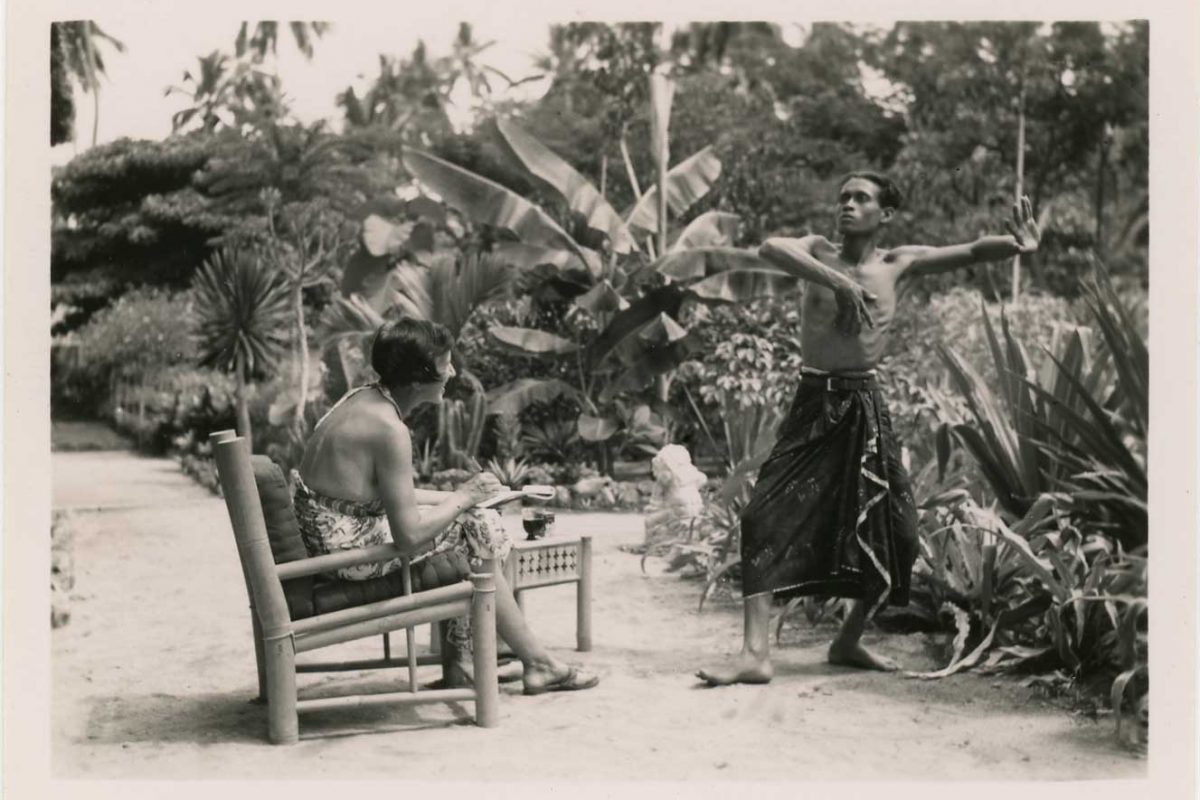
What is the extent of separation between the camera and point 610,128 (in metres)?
12.8

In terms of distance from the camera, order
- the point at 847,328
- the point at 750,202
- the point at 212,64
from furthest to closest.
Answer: the point at 750,202, the point at 212,64, the point at 847,328

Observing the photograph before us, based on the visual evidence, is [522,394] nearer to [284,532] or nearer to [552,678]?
[552,678]

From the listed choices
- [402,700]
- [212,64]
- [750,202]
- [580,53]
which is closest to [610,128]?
[580,53]

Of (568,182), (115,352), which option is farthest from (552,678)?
(115,352)

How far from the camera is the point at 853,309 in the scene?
172 inches

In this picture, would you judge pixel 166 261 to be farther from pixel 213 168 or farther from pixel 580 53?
pixel 580 53

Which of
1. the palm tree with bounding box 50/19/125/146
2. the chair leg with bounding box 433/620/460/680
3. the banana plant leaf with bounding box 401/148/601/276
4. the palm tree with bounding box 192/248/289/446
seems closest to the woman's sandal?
the chair leg with bounding box 433/620/460/680

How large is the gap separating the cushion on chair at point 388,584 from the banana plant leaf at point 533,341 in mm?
6574

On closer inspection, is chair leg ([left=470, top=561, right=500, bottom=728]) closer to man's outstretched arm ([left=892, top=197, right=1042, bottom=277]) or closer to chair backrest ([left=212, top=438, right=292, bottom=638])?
chair backrest ([left=212, top=438, right=292, bottom=638])

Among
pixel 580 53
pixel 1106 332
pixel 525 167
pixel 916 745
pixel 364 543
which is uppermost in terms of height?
pixel 580 53

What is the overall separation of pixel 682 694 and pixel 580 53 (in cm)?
952

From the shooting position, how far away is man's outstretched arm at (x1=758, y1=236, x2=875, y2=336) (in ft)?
14.0

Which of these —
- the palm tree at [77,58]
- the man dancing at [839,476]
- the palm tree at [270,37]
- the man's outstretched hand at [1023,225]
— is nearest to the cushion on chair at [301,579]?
the man dancing at [839,476]

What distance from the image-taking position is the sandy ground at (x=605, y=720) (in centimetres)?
373
